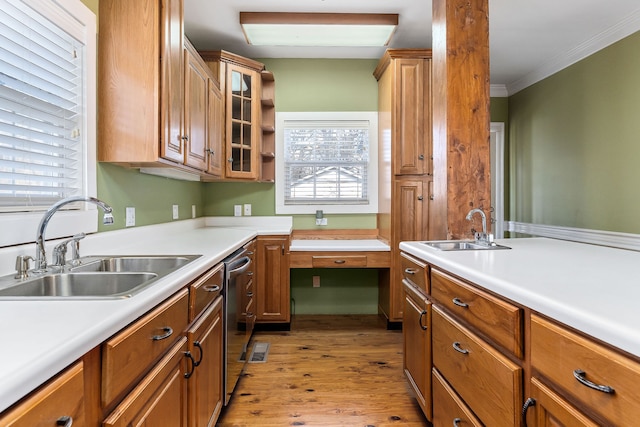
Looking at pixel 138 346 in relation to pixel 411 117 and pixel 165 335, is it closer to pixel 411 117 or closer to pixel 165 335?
pixel 165 335

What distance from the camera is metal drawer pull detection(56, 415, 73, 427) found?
1.97ft

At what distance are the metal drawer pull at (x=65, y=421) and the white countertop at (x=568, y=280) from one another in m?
1.04

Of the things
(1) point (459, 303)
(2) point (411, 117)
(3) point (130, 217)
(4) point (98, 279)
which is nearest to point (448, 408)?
(1) point (459, 303)

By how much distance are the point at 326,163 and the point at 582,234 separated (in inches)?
98.6

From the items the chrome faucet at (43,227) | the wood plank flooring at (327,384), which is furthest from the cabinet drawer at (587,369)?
the chrome faucet at (43,227)

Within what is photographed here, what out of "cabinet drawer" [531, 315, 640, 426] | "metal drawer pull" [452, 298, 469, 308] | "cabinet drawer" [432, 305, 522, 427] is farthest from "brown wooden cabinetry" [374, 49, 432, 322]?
"cabinet drawer" [531, 315, 640, 426]

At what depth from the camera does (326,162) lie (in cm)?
354

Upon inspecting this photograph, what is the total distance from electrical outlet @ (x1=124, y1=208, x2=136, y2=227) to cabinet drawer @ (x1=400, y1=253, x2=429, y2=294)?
5.35 ft

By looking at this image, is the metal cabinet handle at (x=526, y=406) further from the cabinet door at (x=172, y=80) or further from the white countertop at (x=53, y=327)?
the cabinet door at (x=172, y=80)

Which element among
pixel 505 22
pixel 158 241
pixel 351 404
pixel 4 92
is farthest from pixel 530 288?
pixel 505 22

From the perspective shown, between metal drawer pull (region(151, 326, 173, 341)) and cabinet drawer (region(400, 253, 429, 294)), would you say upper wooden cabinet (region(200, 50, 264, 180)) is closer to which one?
cabinet drawer (region(400, 253, 429, 294))

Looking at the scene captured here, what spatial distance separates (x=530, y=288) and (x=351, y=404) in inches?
55.7

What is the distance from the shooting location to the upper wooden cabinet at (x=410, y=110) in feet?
9.69

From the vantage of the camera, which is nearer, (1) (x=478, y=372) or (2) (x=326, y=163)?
(1) (x=478, y=372)
